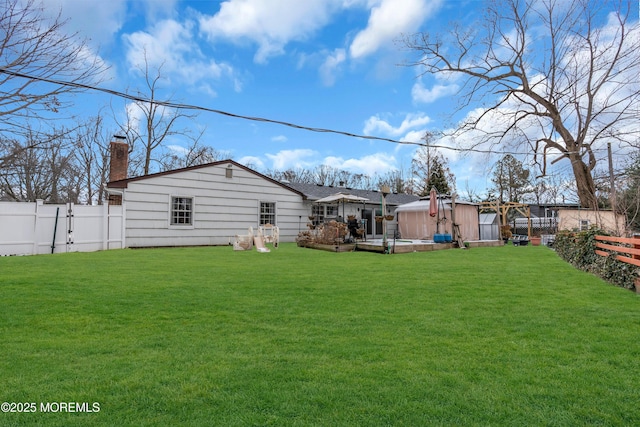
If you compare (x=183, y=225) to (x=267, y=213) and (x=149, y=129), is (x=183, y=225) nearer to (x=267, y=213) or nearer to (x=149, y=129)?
(x=267, y=213)

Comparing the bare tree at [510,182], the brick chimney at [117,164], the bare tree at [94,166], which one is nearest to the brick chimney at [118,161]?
the brick chimney at [117,164]

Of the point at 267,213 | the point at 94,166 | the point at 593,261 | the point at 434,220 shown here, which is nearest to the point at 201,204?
the point at 267,213

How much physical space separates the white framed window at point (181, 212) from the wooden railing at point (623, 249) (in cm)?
1273

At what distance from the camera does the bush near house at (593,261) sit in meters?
5.85

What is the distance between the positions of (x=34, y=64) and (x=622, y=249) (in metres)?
11.1

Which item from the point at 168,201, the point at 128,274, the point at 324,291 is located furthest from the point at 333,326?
the point at 168,201

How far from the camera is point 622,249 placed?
612 centimetres

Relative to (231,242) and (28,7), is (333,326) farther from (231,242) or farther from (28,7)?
(231,242)

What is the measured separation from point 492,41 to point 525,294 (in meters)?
14.8

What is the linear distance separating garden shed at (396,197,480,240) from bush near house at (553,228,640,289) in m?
5.21

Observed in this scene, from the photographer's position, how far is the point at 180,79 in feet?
42.1

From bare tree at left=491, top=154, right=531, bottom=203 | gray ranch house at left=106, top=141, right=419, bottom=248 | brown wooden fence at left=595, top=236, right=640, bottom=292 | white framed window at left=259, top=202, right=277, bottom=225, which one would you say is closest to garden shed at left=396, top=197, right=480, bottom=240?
gray ranch house at left=106, top=141, right=419, bottom=248

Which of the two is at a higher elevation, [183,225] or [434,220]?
[434,220]

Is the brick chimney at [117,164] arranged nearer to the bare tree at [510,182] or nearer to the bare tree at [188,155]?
the bare tree at [188,155]
